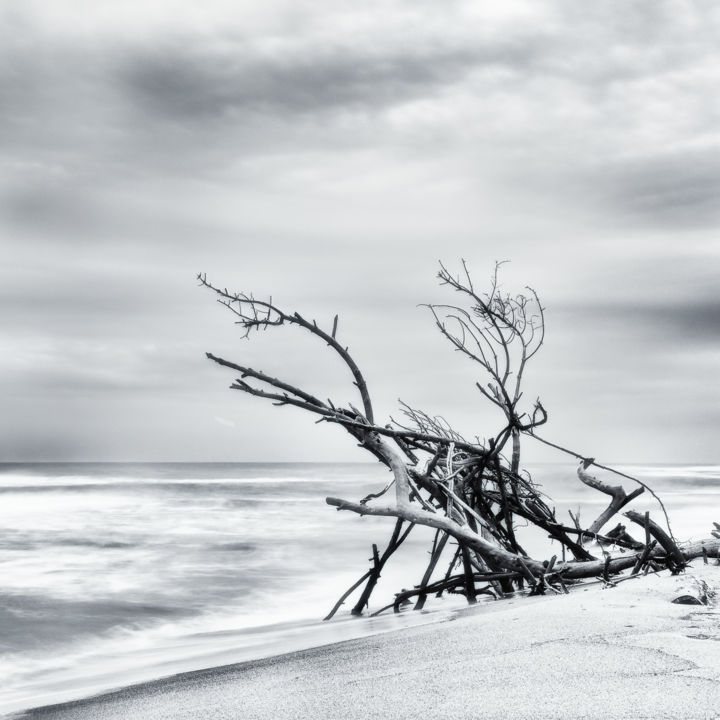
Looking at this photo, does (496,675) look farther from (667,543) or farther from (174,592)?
(174,592)

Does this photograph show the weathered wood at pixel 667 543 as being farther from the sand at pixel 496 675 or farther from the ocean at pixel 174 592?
the ocean at pixel 174 592

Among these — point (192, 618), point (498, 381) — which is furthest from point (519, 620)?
point (192, 618)

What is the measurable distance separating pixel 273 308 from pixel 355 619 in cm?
262

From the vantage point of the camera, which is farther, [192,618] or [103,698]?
[192,618]

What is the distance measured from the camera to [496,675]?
2799 mm

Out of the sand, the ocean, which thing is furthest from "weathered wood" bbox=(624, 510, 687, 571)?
the ocean

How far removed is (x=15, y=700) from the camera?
4.85m

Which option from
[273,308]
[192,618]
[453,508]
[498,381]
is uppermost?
[273,308]

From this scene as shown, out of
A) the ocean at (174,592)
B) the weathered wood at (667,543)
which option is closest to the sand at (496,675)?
the weathered wood at (667,543)

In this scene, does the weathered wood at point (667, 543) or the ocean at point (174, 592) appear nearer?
the weathered wood at point (667, 543)

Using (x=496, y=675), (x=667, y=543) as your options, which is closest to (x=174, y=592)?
(x=667, y=543)

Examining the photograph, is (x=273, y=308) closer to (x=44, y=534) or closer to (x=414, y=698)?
(x=414, y=698)

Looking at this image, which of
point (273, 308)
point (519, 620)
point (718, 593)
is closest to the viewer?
point (519, 620)

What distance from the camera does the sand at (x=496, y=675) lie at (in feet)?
8.09
